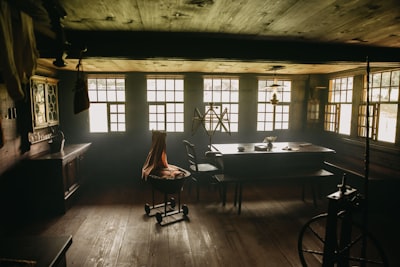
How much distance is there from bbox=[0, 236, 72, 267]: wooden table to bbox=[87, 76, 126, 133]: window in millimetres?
5285

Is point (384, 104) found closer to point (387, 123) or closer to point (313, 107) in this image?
point (387, 123)

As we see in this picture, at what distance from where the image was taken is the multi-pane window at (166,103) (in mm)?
7254

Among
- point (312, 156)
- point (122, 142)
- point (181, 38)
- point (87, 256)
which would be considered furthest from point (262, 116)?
point (87, 256)

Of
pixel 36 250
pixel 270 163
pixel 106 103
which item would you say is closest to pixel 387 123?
pixel 270 163

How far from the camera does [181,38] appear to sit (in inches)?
146

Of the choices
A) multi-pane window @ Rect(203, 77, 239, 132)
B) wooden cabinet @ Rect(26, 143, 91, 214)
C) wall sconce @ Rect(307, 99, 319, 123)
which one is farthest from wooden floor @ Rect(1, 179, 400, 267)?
wall sconce @ Rect(307, 99, 319, 123)

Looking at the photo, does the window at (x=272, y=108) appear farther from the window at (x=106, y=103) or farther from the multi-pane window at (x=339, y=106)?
the window at (x=106, y=103)

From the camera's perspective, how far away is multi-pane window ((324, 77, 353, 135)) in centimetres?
678

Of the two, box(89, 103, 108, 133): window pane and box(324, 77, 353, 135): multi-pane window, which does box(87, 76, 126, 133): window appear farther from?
box(324, 77, 353, 135): multi-pane window

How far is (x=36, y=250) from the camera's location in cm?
190

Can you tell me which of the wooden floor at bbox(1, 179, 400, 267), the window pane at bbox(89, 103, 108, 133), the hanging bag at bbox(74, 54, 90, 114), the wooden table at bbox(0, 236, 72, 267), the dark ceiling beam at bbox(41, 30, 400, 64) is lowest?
the wooden floor at bbox(1, 179, 400, 267)

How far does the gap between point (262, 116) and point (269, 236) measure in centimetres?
439

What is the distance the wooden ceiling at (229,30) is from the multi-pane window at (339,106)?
2404 millimetres

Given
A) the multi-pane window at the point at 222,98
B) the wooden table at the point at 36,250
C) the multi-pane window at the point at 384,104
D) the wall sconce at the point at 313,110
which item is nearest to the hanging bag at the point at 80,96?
the wooden table at the point at 36,250
